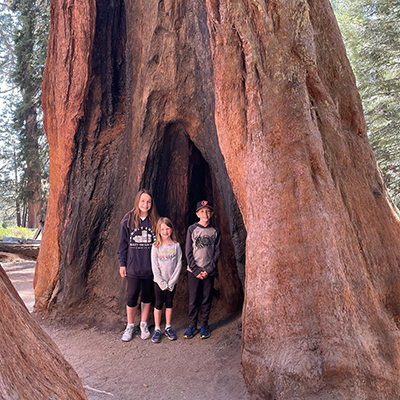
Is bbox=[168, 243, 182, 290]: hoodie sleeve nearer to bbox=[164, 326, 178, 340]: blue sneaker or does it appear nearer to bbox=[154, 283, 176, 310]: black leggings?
bbox=[154, 283, 176, 310]: black leggings

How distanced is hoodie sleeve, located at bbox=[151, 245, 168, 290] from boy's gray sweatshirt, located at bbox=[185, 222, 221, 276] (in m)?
0.39

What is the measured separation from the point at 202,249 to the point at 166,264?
20.0 inches

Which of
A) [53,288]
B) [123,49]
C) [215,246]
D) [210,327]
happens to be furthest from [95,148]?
[210,327]

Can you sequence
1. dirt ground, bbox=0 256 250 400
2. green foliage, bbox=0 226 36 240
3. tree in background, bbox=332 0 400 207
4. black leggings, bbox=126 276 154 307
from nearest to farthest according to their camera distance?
dirt ground, bbox=0 256 250 400 < black leggings, bbox=126 276 154 307 < tree in background, bbox=332 0 400 207 < green foliage, bbox=0 226 36 240

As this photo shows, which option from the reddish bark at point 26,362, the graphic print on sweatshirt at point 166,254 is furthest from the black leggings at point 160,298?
the reddish bark at point 26,362

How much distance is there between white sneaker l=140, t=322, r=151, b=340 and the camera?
5.44 m

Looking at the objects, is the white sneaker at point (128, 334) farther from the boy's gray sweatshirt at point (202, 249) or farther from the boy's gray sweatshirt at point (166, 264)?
the boy's gray sweatshirt at point (202, 249)

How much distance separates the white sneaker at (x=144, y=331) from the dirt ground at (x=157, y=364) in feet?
0.24

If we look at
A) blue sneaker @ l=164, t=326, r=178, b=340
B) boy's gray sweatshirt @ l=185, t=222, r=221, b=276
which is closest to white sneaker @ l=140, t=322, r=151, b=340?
blue sneaker @ l=164, t=326, r=178, b=340

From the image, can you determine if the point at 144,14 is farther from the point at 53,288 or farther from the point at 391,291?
the point at 391,291

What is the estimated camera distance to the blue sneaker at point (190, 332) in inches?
211

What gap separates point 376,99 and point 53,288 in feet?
39.7

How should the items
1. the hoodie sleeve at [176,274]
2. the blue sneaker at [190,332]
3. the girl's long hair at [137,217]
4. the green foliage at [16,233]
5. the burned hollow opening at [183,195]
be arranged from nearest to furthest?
the hoodie sleeve at [176,274], the blue sneaker at [190,332], the girl's long hair at [137,217], the burned hollow opening at [183,195], the green foliage at [16,233]

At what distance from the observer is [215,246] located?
17.7ft
